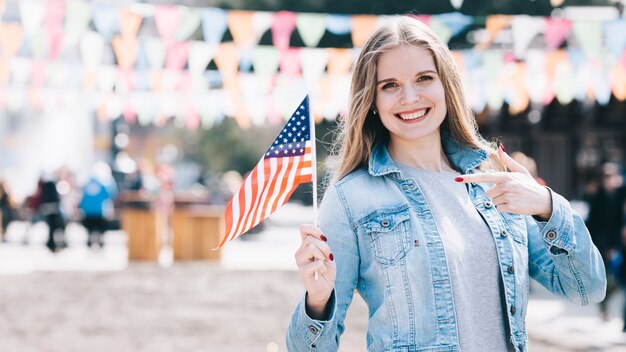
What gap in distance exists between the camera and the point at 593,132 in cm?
1859

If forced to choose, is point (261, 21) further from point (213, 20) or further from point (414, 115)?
point (414, 115)

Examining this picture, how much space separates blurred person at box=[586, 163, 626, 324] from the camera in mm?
9539

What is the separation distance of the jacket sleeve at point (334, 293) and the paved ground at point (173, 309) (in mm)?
5231

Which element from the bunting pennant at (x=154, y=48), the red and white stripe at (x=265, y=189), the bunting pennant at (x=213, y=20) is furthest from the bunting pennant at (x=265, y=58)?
the red and white stripe at (x=265, y=189)

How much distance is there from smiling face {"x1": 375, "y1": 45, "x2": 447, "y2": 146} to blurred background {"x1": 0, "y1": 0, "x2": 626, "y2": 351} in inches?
24.6

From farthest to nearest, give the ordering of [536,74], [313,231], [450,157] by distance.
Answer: [536,74], [450,157], [313,231]

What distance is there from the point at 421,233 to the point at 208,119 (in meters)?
20.4

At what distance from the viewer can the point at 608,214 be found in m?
9.82

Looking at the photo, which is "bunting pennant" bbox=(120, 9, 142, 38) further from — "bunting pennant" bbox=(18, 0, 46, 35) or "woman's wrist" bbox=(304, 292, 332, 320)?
"woman's wrist" bbox=(304, 292, 332, 320)

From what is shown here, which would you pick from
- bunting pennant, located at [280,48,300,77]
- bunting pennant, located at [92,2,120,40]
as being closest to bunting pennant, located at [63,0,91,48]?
bunting pennant, located at [92,2,120,40]

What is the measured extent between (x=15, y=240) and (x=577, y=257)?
19.6m

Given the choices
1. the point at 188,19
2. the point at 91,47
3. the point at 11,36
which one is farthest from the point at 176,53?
the point at 188,19

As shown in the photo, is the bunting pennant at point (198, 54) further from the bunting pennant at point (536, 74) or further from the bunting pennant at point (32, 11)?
the bunting pennant at point (536, 74)

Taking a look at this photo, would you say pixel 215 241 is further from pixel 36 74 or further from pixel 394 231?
pixel 394 231
